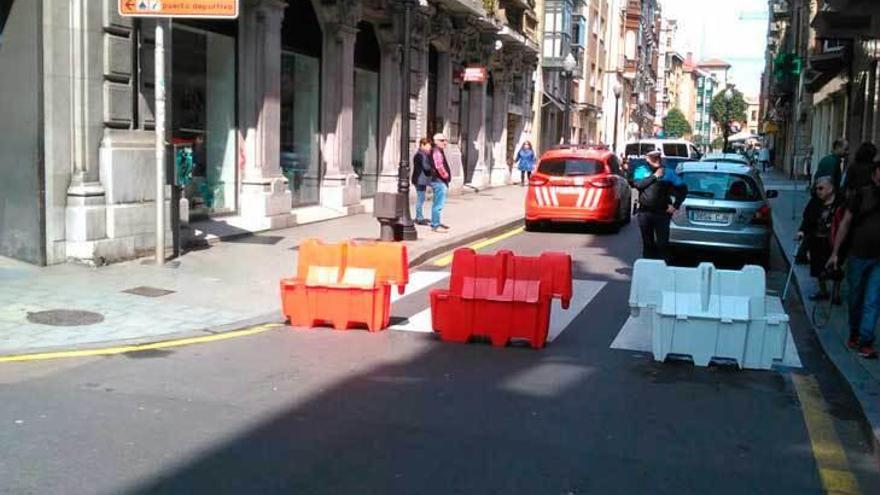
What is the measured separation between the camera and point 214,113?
49.2ft

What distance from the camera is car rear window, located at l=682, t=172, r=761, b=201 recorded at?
13234mm

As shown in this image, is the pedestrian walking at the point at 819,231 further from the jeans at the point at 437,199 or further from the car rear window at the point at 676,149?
the car rear window at the point at 676,149

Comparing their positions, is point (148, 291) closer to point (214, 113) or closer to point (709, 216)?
point (214, 113)

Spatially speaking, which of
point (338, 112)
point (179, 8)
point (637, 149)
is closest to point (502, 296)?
point (179, 8)

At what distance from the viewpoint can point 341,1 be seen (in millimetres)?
18156

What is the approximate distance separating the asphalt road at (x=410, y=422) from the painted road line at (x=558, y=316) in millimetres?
536

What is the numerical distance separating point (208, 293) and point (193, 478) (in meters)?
5.58

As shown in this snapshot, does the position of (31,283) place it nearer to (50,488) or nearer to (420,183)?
(50,488)

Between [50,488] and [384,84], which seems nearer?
[50,488]

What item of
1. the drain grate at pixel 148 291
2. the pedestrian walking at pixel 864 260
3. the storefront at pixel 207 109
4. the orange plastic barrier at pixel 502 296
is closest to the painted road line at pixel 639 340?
the pedestrian walking at pixel 864 260

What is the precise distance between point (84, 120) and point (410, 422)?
23.3 ft

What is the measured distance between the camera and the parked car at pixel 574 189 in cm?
1764

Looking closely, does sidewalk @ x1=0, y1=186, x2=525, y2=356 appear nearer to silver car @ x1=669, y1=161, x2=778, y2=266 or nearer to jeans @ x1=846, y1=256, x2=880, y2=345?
silver car @ x1=669, y1=161, x2=778, y2=266

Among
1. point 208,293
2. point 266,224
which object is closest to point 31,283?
point 208,293
